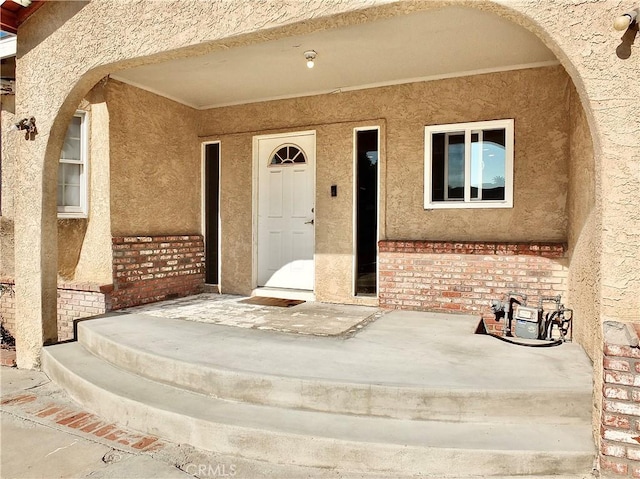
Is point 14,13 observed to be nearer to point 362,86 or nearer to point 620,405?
point 362,86

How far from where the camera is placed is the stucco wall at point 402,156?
4938 mm

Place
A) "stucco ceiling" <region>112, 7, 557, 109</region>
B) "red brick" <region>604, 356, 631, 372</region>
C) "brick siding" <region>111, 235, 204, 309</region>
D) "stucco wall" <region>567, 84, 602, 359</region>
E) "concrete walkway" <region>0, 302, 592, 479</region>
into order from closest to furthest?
1. "red brick" <region>604, 356, 631, 372</region>
2. "concrete walkway" <region>0, 302, 592, 479</region>
3. "stucco wall" <region>567, 84, 602, 359</region>
4. "stucco ceiling" <region>112, 7, 557, 109</region>
5. "brick siding" <region>111, 235, 204, 309</region>

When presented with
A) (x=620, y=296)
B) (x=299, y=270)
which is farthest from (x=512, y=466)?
(x=299, y=270)

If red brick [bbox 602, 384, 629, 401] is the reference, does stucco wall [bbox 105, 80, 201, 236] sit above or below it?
above

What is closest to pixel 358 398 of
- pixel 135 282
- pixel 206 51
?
pixel 206 51

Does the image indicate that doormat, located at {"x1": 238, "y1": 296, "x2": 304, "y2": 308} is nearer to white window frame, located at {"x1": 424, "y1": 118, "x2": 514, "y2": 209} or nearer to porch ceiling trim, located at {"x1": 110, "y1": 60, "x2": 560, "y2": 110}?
white window frame, located at {"x1": 424, "y1": 118, "x2": 514, "y2": 209}

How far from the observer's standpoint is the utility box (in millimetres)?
4582

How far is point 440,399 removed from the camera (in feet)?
9.46

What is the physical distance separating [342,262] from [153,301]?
2.90 m

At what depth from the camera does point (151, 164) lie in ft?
20.2

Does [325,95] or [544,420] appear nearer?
[544,420]

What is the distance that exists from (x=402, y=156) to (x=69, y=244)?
485cm

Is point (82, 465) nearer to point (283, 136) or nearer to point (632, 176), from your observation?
point (632, 176)

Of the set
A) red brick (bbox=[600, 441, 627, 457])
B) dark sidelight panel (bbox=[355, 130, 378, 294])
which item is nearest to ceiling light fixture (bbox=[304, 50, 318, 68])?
dark sidelight panel (bbox=[355, 130, 378, 294])
